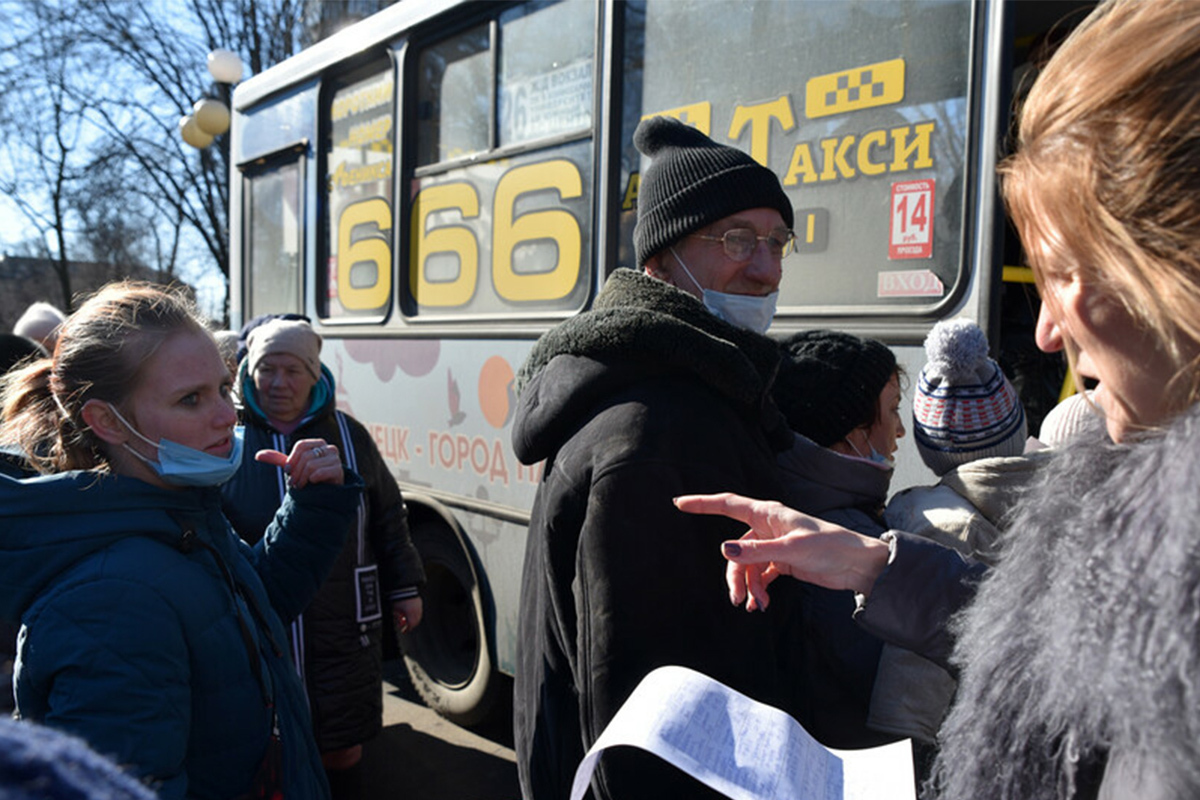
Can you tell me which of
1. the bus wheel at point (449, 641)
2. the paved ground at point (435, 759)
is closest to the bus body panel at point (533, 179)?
the bus wheel at point (449, 641)

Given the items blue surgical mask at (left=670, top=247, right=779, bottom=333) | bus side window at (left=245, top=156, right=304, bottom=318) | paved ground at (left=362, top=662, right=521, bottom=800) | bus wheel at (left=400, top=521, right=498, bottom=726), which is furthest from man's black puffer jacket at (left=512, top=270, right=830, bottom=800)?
bus side window at (left=245, top=156, right=304, bottom=318)

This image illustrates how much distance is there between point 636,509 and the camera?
1.46 m

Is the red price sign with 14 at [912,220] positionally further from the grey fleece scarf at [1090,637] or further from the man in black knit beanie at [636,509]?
the grey fleece scarf at [1090,637]

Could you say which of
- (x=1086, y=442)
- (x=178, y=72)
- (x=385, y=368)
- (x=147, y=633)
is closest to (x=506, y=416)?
(x=385, y=368)

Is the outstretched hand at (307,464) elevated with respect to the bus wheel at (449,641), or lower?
elevated

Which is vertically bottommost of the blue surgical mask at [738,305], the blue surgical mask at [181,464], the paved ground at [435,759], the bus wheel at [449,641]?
the paved ground at [435,759]

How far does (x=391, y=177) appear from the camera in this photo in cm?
478

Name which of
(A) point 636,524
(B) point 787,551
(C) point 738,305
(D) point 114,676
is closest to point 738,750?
(B) point 787,551

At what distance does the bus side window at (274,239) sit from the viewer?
5.79m

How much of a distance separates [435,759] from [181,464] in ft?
10.2

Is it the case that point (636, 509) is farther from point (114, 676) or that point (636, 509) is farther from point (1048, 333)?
point (114, 676)

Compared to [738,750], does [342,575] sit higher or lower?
lower

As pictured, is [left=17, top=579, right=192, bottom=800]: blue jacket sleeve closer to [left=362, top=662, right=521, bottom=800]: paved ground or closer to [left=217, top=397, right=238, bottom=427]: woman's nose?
[left=217, top=397, right=238, bottom=427]: woman's nose

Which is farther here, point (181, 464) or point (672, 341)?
point (181, 464)
